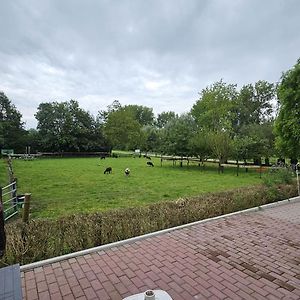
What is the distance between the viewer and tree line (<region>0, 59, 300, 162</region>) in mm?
15984

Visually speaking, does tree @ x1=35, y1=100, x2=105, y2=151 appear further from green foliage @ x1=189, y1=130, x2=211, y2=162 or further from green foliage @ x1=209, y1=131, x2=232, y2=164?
green foliage @ x1=209, y1=131, x2=232, y2=164

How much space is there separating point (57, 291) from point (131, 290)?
41.3 inches

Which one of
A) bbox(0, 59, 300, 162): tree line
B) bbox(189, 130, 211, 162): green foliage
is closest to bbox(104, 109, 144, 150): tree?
bbox(0, 59, 300, 162): tree line

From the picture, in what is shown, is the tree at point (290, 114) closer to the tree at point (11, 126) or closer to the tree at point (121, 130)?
the tree at point (121, 130)

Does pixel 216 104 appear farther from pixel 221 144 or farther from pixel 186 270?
pixel 186 270

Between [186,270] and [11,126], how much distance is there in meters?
48.5

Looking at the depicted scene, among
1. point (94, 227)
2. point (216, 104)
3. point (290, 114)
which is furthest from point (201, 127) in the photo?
point (94, 227)

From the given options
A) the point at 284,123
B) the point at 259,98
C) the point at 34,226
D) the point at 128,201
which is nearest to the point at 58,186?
the point at 128,201

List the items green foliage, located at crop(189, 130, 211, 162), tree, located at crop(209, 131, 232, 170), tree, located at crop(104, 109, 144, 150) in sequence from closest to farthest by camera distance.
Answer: tree, located at crop(209, 131, 232, 170) < green foliage, located at crop(189, 130, 211, 162) < tree, located at crop(104, 109, 144, 150)

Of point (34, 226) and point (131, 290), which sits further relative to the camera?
point (34, 226)

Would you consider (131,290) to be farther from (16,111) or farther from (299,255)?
(16,111)

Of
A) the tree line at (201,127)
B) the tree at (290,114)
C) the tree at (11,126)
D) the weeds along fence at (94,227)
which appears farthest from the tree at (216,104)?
the tree at (11,126)

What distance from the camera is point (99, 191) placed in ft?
39.6

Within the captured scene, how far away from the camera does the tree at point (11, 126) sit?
1735 inches
